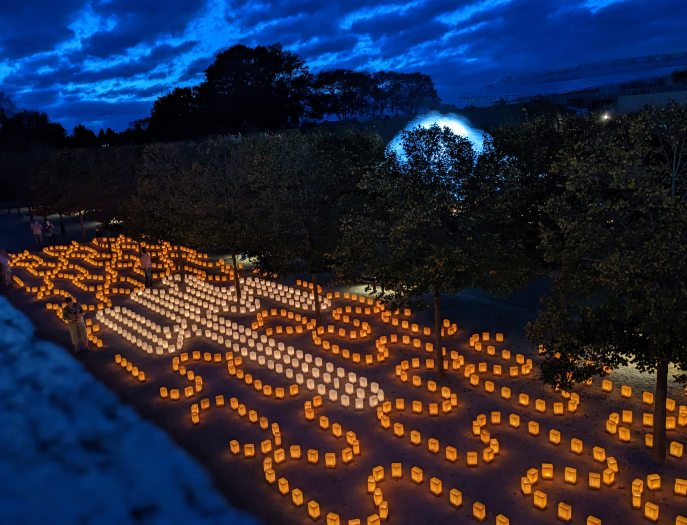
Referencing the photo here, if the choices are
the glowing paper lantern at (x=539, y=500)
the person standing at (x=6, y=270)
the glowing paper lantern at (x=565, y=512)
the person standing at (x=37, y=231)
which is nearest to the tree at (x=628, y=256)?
the glowing paper lantern at (x=539, y=500)

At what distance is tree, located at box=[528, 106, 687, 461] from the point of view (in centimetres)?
Answer: 660

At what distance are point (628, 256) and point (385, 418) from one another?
17.3ft

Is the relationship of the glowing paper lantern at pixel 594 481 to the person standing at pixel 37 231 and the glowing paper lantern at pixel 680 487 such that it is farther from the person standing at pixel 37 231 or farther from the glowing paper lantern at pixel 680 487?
the person standing at pixel 37 231

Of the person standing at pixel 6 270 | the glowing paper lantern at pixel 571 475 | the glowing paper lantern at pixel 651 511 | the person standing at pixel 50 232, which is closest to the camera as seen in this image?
the glowing paper lantern at pixel 651 511

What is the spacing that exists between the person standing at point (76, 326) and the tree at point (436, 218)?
8.46 metres

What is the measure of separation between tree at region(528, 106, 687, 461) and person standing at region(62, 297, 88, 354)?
1196 centimetres

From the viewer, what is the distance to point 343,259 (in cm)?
1352

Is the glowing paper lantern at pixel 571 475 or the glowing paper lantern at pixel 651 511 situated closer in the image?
the glowing paper lantern at pixel 651 511

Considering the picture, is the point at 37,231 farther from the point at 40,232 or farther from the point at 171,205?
the point at 171,205

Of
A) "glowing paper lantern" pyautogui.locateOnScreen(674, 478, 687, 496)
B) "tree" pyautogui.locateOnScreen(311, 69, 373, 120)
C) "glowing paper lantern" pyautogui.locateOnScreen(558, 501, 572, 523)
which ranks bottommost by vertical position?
"glowing paper lantern" pyautogui.locateOnScreen(674, 478, 687, 496)

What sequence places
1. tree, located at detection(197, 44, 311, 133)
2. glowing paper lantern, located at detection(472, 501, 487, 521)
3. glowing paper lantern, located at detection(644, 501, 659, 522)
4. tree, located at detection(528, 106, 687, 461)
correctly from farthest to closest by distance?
tree, located at detection(197, 44, 311, 133)
glowing paper lantern, located at detection(472, 501, 487, 521)
glowing paper lantern, located at detection(644, 501, 659, 522)
tree, located at detection(528, 106, 687, 461)

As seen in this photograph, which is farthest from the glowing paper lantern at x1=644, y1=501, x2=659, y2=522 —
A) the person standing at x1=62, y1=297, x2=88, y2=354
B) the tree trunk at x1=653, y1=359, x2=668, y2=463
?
the person standing at x1=62, y1=297, x2=88, y2=354

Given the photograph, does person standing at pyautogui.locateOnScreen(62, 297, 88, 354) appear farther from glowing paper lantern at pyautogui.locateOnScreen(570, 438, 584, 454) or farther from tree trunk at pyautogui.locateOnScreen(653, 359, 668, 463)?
tree trunk at pyautogui.locateOnScreen(653, 359, 668, 463)

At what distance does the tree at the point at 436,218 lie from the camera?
10.6 metres
